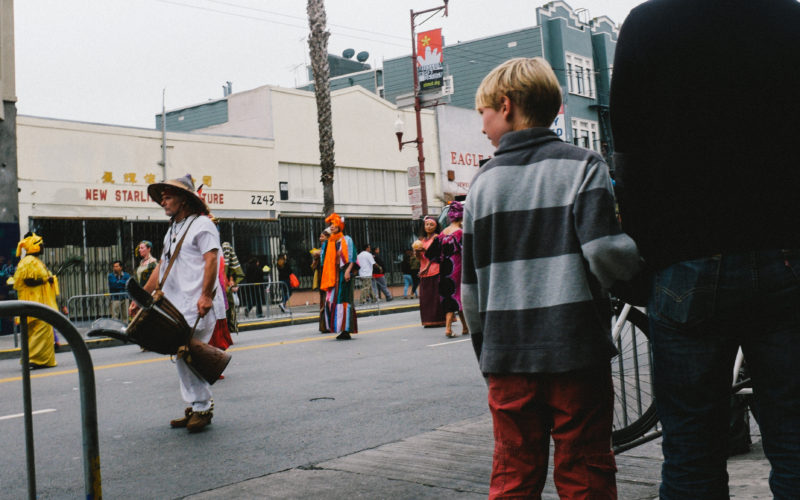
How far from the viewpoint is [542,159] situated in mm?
2570

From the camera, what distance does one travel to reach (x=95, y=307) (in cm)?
1816

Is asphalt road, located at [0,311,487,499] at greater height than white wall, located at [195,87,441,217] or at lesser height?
lesser

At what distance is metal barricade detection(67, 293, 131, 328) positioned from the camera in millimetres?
17641

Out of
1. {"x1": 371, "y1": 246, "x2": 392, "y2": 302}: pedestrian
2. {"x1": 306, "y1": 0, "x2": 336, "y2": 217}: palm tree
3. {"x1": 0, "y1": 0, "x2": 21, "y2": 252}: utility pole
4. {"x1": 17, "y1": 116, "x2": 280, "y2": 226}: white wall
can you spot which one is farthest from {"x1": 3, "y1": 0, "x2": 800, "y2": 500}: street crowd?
{"x1": 17, "y1": 116, "x2": 280, "y2": 226}: white wall

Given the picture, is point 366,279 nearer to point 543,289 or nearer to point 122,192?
point 122,192

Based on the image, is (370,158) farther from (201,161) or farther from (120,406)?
(120,406)

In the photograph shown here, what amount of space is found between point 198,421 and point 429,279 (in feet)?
25.3

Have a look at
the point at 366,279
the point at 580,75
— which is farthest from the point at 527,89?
the point at 580,75

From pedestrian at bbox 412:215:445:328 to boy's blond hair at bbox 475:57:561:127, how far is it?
9.51 meters

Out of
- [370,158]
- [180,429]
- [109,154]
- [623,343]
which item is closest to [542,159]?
[623,343]

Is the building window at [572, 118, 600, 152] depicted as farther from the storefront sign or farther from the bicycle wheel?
the bicycle wheel

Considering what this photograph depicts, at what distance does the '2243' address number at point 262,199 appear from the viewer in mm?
26516

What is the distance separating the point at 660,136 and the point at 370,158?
28.8 metres

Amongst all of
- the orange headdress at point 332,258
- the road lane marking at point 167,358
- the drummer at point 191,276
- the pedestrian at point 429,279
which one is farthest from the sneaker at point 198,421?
the orange headdress at point 332,258
